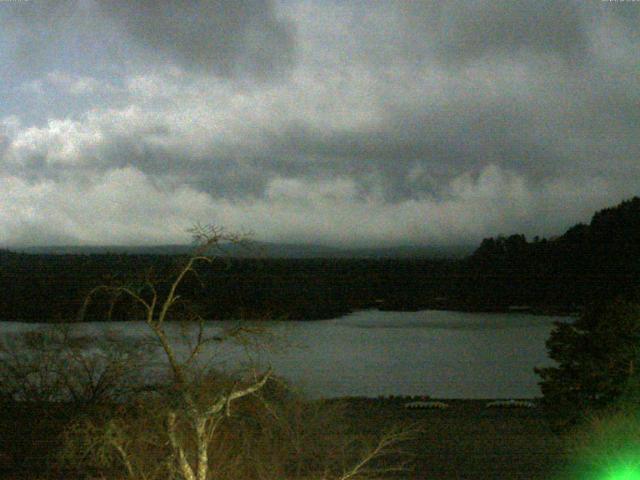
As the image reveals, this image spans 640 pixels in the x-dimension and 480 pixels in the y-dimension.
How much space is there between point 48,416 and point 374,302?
47.6 meters

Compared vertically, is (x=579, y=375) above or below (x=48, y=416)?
above

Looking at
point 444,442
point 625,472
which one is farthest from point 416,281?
point 625,472

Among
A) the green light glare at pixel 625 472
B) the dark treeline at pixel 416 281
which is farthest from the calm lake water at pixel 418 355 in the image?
the green light glare at pixel 625 472

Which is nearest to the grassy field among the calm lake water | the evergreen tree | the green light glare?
the evergreen tree

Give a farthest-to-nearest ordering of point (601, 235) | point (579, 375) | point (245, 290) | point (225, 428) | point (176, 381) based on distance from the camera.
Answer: point (601, 235), point (245, 290), point (579, 375), point (225, 428), point (176, 381)

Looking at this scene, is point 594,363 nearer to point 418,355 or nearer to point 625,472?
point 625,472

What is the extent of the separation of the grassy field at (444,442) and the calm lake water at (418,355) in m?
2.55

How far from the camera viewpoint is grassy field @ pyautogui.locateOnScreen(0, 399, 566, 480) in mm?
15344

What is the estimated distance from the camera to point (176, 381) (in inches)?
264

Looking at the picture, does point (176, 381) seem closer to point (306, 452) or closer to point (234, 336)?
point (234, 336)

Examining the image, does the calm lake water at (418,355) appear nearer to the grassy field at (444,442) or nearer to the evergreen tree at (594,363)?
the grassy field at (444,442)

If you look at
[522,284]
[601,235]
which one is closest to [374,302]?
[522,284]

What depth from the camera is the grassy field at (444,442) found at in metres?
15.3

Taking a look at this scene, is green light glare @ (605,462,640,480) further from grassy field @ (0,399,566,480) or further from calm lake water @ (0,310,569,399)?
calm lake water @ (0,310,569,399)
